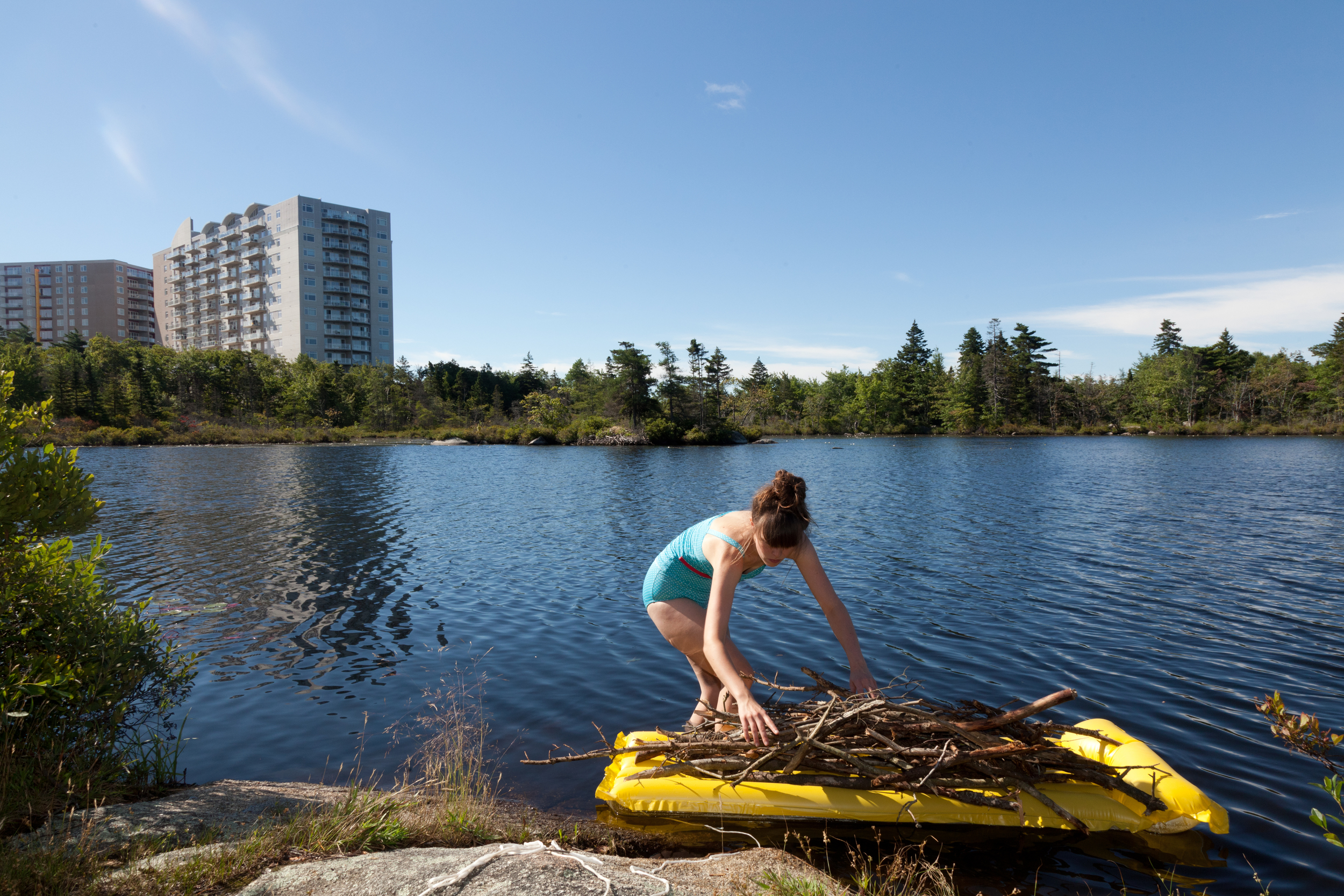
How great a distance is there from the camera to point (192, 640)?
10.0 m

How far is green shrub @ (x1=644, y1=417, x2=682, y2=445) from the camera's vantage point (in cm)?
7319

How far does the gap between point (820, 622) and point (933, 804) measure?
639 centimetres

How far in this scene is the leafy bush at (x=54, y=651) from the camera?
4.42 m

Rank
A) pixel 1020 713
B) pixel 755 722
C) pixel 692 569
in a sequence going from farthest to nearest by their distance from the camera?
pixel 692 569
pixel 1020 713
pixel 755 722

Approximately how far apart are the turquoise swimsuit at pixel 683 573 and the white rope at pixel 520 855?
1725 mm

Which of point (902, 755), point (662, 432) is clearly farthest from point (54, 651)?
point (662, 432)

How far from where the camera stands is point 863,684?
4746mm

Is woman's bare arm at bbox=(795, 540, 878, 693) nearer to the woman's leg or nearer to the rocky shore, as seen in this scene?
the woman's leg

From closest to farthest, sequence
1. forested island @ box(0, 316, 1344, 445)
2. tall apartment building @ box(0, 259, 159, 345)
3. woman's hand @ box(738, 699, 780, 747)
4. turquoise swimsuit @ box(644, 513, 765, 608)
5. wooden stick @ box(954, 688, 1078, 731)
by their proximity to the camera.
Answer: woman's hand @ box(738, 699, 780, 747) → wooden stick @ box(954, 688, 1078, 731) → turquoise swimsuit @ box(644, 513, 765, 608) → forested island @ box(0, 316, 1344, 445) → tall apartment building @ box(0, 259, 159, 345)

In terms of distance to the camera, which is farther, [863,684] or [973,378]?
[973,378]

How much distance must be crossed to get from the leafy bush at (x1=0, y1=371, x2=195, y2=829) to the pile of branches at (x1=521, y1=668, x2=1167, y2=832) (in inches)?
126

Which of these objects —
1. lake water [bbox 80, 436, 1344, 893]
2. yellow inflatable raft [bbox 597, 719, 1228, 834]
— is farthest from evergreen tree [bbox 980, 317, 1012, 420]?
yellow inflatable raft [bbox 597, 719, 1228, 834]

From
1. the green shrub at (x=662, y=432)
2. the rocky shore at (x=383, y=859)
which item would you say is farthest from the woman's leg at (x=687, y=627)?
the green shrub at (x=662, y=432)

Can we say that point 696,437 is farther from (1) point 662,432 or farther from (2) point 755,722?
(2) point 755,722
